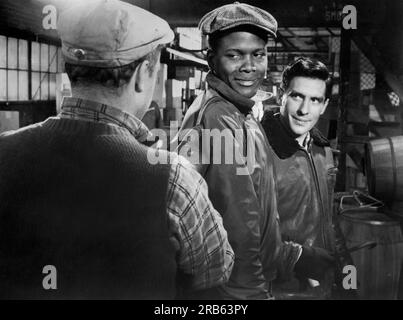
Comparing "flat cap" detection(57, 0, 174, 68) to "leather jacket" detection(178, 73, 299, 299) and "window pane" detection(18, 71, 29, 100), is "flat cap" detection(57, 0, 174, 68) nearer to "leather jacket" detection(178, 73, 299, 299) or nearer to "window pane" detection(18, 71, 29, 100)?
"leather jacket" detection(178, 73, 299, 299)

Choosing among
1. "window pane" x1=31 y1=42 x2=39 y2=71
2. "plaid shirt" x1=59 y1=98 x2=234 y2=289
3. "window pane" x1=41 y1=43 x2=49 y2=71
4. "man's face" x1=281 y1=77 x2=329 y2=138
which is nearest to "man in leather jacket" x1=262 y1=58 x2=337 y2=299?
"man's face" x1=281 y1=77 x2=329 y2=138

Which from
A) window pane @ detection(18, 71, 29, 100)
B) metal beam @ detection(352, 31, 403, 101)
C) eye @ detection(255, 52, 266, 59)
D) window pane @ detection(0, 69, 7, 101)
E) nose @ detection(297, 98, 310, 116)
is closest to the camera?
eye @ detection(255, 52, 266, 59)

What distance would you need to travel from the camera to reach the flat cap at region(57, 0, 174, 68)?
115 centimetres

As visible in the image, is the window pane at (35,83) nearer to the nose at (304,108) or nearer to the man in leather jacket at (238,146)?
the man in leather jacket at (238,146)

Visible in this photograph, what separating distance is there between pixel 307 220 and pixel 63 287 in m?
1.09

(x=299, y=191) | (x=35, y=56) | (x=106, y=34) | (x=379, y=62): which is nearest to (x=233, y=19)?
(x=106, y=34)

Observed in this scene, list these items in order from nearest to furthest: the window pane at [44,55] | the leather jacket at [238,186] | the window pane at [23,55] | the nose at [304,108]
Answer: the leather jacket at [238,186] → the nose at [304,108] → the window pane at [44,55] → the window pane at [23,55]

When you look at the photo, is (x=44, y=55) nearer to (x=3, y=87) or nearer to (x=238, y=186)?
(x=3, y=87)

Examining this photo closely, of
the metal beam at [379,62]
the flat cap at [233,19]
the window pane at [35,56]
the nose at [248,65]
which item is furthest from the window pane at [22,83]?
the metal beam at [379,62]

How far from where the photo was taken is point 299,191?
6.05 ft

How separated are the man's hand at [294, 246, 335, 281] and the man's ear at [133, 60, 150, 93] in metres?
1.09

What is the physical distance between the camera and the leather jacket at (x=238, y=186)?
61.9 inches

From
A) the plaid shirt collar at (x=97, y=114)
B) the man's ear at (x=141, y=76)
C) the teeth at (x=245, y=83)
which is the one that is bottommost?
the plaid shirt collar at (x=97, y=114)

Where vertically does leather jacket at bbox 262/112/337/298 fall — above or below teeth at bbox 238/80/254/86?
below
